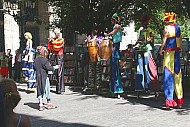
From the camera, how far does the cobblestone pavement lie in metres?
7.58

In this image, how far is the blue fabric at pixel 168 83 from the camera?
8.57 m

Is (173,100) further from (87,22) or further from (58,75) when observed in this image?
(87,22)

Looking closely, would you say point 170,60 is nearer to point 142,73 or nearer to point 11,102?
point 142,73

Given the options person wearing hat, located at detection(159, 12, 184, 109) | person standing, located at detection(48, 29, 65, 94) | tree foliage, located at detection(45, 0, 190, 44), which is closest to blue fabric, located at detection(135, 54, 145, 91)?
person wearing hat, located at detection(159, 12, 184, 109)

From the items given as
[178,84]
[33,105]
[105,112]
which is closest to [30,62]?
[33,105]

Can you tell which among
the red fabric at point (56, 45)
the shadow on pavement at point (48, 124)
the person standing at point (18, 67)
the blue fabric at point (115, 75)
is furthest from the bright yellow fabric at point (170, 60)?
the person standing at point (18, 67)

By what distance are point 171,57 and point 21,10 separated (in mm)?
13950

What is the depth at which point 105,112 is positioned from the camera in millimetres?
8664

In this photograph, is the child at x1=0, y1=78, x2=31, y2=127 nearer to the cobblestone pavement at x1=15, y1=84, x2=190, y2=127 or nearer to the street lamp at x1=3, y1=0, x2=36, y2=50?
the cobblestone pavement at x1=15, y1=84, x2=190, y2=127

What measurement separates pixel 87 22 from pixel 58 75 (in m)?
3.30

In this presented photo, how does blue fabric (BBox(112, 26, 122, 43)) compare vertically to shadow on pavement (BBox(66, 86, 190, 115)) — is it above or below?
above

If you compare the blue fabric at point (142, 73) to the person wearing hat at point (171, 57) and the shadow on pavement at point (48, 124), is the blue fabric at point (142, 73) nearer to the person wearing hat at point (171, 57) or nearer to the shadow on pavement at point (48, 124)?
the person wearing hat at point (171, 57)

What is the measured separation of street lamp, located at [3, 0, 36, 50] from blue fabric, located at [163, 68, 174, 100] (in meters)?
10.1

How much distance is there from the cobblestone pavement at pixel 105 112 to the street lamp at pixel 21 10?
8.12m
